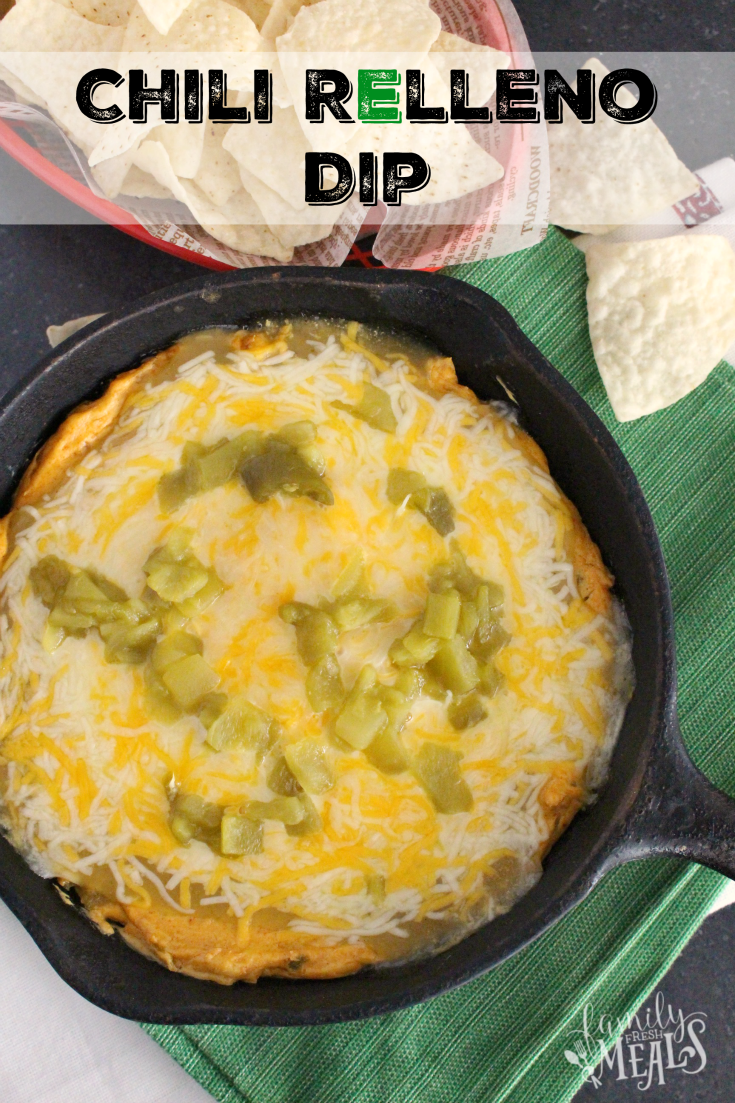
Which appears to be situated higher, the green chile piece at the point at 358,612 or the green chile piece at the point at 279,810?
the green chile piece at the point at 358,612

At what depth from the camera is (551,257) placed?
105 inches

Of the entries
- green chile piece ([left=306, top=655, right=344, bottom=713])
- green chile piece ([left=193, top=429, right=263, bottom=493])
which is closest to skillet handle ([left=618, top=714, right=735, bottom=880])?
green chile piece ([left=306, top=655, right=344, bottom=713])

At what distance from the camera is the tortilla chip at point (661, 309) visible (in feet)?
8.42

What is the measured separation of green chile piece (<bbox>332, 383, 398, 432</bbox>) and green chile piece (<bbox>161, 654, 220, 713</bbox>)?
0.70 metres

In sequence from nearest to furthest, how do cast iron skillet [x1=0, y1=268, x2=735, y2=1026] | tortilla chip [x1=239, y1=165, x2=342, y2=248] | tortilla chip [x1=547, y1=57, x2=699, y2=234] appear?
cast iron skillet [x1=0, y1=268, x2=735, y2=1026] → tortilla chip [x1=239, y1=165, x2=342, y2=248] → tortilla chip [x1=547, y1=57, x2=699, y2=234]

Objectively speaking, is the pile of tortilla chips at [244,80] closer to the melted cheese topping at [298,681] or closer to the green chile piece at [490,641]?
the melted cheese topping at [298,681]

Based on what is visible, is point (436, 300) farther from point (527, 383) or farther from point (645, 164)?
point (645, 164)

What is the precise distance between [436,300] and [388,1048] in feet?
6.39

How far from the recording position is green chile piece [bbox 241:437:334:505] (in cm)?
216

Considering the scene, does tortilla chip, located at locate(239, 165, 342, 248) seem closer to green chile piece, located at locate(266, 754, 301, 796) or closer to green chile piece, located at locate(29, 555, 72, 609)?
green chile piece, located at locate(29, 555, 72, 609)

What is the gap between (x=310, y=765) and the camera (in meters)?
2.08

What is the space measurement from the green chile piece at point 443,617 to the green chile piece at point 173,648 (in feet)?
1.62

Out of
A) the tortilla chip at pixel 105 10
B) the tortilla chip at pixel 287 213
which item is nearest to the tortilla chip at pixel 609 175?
the tortilla chip at pixel 287 213

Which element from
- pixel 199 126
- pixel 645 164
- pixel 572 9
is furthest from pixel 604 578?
pixel 572 9
